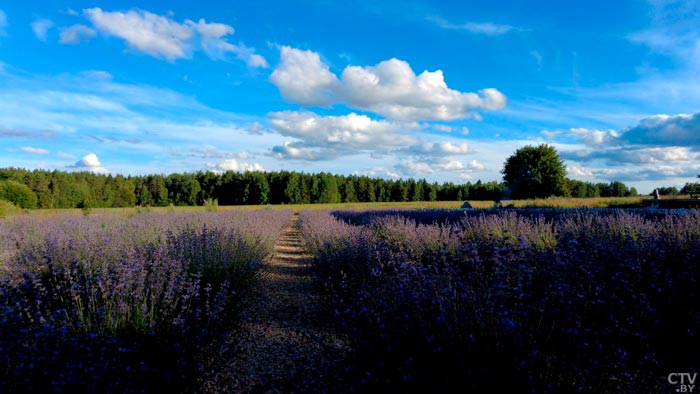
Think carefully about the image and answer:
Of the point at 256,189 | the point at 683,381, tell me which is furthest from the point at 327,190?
the point at 683,381

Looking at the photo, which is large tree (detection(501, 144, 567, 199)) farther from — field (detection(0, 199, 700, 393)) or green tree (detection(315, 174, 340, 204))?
field (detection(0, 199, 700, 393))

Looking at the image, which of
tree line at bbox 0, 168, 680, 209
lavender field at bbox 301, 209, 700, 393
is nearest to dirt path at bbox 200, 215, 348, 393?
lavender field at bbox 301, 209, 700, 393

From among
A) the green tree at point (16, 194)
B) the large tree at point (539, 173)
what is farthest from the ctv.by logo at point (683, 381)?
the green tree at point (16, 194)

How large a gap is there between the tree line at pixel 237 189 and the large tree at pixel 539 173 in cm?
932

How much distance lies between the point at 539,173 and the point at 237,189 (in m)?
41.7

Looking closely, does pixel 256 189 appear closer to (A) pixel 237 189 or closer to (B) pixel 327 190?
(A) pixel 237 189

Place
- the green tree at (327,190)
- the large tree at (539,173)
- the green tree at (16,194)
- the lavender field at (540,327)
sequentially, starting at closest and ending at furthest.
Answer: the lavender field at (540,327)
the green tree at (16,194)
the large tree at (539,173)
the green tree at (327,190)

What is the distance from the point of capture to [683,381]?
2666 mm

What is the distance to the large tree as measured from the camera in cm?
3525

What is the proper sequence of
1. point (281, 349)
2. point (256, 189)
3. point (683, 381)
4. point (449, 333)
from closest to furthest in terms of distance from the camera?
point (449, 333) < point (683, 381) < point (281, 349) < point (256, 189)

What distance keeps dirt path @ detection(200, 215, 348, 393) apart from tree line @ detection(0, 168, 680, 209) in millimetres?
42195

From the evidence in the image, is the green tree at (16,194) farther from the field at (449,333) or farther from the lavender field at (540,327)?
the lavender field at (540,327)

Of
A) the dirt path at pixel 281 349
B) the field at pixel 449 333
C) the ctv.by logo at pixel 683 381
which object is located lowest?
the dirt path at pixel 281 349

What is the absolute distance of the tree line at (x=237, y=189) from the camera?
46.7m
